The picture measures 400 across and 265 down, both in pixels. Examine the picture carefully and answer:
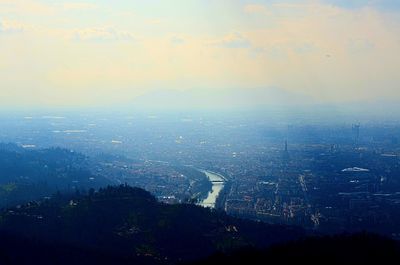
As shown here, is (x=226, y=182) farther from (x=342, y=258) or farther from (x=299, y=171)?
(x=342, y=258)

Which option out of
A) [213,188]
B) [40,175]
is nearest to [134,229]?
[213,188]

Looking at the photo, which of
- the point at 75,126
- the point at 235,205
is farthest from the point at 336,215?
the point at 75,126

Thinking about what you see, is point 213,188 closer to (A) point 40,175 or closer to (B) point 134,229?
(A) point 40,175

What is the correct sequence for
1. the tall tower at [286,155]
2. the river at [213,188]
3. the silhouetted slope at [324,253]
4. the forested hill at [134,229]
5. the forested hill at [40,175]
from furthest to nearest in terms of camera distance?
the tall tower at [286,155]
the river at [213,188]
the forested hill at [40,175]
the forested hill at [134,229]
the silhouetted slope at [324,253]

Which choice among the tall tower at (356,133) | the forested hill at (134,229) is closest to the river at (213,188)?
the forested hill at (134,229)

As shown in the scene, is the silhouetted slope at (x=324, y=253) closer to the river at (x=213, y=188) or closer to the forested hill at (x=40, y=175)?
the river at (x=213, y=188)
